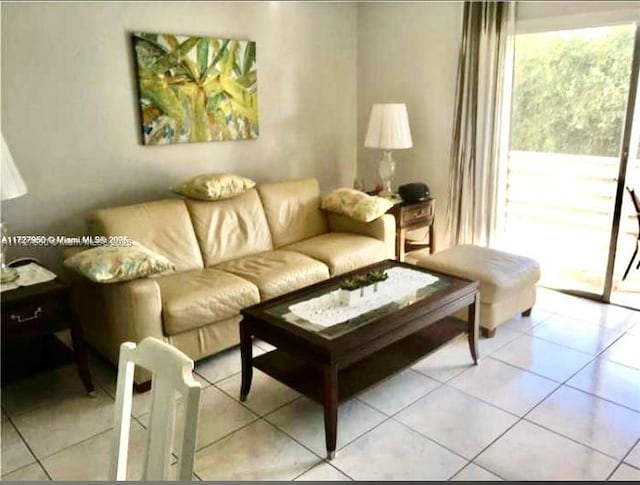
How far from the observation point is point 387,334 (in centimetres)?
227

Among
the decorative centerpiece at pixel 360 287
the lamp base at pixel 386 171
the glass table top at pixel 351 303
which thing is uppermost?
the lamp base at pixel 386 171

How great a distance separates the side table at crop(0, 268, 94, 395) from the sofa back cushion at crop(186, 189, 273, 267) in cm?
101

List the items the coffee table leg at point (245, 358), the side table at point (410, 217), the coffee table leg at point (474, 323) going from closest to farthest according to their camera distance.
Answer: the coffee table leg at point (245, 358) → the coffee table leg at point (474, 323) → the side table at point (410, 217)

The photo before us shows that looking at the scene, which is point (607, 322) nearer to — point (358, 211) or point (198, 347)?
point (358, 211)

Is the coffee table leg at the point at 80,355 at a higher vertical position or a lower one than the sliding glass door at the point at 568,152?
lower

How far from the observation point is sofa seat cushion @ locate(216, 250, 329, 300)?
3.05 metres

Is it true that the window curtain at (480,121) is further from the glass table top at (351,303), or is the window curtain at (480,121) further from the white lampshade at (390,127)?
the glass table top at (351,303)

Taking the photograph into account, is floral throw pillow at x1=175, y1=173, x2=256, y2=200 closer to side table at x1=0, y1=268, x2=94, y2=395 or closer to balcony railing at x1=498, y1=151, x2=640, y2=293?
side table at x1=0, y1=268, x2=94, y2=395

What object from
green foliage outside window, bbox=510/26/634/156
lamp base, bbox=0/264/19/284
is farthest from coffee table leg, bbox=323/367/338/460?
green foliage outside window, bbox=510/26/634/156

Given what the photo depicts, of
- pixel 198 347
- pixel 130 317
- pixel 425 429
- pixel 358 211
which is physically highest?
pixel 358 211

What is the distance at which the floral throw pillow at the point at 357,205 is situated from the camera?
370cm

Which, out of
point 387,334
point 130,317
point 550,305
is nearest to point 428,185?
point 550,305

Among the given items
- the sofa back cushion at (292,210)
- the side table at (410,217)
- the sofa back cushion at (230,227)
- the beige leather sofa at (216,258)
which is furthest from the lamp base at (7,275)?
the side table at (410,217)

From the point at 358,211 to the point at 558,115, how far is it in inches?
64.1
